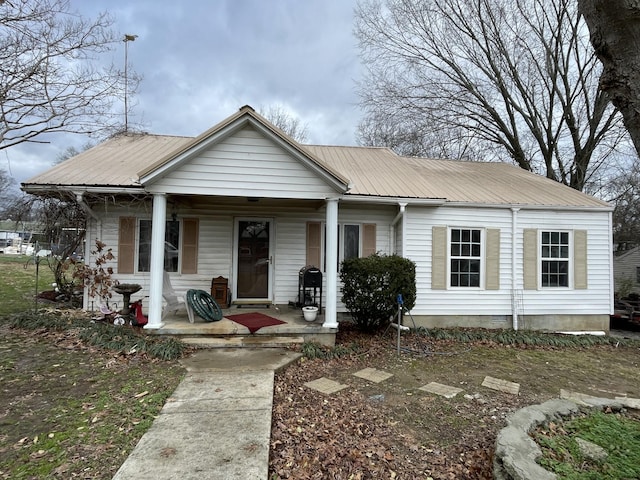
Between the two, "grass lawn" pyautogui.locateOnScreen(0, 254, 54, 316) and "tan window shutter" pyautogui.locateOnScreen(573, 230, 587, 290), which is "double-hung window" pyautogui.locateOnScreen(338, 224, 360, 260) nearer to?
"tan window shutter" pyautogui.locateOnScreen(573, 230, 587, 290)

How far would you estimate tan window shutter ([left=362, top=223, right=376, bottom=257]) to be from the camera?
8500 mm

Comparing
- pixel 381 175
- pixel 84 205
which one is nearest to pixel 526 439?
pixel 381 175

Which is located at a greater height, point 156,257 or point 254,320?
point 156,257

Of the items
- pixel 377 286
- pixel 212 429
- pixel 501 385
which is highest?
pixel 377 286

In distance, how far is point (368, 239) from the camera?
8523 mm

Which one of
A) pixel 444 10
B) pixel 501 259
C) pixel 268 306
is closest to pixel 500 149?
pixel 444 10

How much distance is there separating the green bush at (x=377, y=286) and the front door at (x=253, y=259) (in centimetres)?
228

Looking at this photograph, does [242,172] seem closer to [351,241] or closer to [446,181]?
[351,241]

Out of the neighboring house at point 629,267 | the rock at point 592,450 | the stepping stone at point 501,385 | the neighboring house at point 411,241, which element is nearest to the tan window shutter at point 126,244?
the neighboring house at point 411,241

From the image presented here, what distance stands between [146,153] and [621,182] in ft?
74.1

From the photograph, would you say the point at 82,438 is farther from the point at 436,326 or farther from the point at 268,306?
the point at 436,326

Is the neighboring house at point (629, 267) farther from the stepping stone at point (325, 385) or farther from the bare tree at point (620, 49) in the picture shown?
the bare tree at point (620, 49)

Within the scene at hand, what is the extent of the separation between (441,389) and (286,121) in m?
21.6

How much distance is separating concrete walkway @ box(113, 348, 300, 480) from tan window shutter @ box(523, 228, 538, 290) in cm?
677
